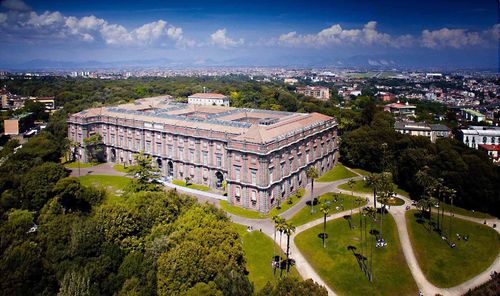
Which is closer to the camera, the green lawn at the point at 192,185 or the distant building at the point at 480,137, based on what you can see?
the green lawn at the point at 192,185

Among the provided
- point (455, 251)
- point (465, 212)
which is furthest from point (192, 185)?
point (465, 212)

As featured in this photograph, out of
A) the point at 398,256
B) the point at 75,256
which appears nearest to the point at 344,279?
the point at 398,256

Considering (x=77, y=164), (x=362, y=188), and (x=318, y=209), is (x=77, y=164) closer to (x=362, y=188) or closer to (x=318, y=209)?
(x=318, y=209)

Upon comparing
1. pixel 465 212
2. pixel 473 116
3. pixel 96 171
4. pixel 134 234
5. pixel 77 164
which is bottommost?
pixel 465 212

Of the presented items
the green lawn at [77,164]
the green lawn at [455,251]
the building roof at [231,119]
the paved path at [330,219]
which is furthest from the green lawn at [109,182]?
the green lawn at [455,251]

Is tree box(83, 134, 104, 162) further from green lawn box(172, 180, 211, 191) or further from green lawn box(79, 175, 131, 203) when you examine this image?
green lawn box(172, 180, 211, 191)

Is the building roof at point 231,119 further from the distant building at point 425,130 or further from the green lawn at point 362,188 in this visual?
the distant building at point 425,130
